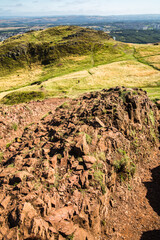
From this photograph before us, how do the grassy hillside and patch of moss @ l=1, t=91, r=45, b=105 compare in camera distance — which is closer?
patch of moss @ l=1, t=91, r=45, b=105

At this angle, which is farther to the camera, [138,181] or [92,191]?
[138,181]

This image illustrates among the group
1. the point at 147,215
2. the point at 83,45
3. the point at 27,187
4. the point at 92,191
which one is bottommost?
the point at 147,215

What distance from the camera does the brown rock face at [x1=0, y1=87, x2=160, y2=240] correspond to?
1148 cm

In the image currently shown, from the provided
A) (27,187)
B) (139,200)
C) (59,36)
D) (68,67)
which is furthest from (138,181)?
(59,36)

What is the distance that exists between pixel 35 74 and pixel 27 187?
270ft

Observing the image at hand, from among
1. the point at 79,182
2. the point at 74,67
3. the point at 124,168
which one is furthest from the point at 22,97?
the point at 79,182

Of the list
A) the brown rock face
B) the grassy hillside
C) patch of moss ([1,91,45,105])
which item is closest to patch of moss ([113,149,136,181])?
the brown rock face

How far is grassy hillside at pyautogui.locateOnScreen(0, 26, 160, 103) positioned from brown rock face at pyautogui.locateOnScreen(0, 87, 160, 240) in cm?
3149

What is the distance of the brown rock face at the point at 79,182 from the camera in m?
11.5

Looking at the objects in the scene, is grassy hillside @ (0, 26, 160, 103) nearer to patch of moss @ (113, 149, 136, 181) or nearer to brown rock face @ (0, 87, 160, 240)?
brown rock face @ (0, 87, 160, 240)

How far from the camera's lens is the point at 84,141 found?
16.6m

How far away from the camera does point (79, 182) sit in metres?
13.9

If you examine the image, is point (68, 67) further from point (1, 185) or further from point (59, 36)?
point (1, 185)

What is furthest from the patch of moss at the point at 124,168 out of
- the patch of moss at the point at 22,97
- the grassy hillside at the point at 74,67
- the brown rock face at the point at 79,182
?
the patch of moss at the point at 22,97
